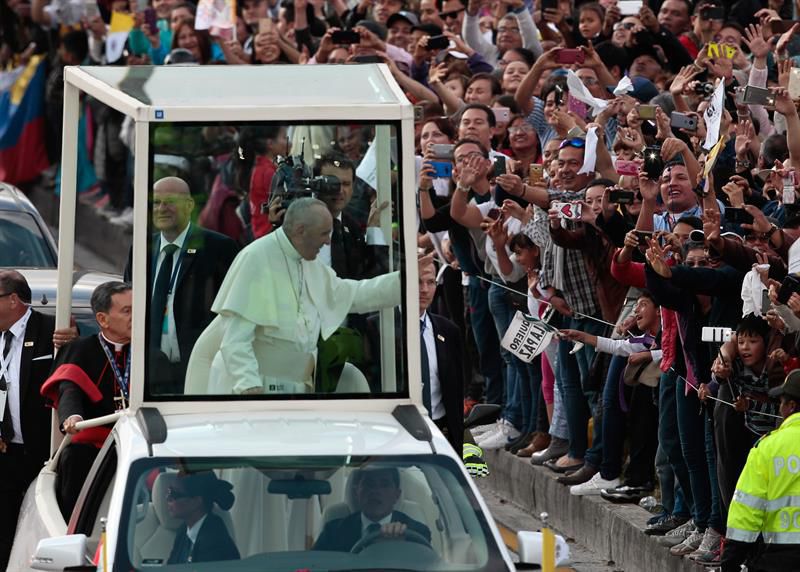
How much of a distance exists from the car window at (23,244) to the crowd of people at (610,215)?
118 inches

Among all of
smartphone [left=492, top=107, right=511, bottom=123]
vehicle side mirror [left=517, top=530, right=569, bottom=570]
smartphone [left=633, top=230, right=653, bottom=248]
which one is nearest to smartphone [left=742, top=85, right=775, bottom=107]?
smartphone [left=633, top=230, right=653, bottom=248]

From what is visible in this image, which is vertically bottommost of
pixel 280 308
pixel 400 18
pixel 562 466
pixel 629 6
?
pixel 562 466

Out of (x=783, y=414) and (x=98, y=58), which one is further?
(x=98, y=58)

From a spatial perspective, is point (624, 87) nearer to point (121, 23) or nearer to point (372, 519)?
point (372, 519)

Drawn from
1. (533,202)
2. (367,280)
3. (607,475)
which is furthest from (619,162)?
(367,280)

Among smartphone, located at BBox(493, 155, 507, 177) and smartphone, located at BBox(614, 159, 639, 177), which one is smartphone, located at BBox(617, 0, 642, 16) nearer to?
smartphone, located at BBox(493, 155, 507, 177)

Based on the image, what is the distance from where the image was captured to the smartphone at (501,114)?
14.9 meters

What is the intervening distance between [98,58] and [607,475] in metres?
14.2

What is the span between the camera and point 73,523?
25.7 ft

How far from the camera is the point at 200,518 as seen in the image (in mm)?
6918

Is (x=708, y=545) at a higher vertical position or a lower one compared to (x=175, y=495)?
lower

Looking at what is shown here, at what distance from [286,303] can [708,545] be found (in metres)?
3.14

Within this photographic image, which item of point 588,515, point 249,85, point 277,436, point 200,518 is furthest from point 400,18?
point 200,518

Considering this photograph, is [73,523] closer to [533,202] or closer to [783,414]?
[783,414]
